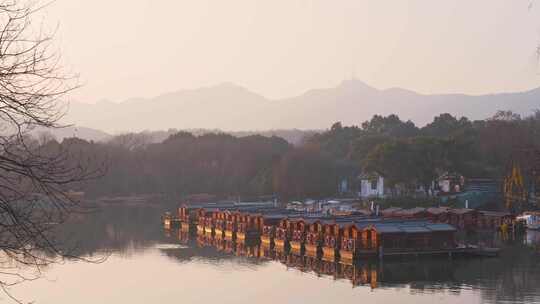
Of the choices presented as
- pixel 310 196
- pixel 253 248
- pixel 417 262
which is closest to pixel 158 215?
pixel 310 196

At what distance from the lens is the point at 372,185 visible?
242ft

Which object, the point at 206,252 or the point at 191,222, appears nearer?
the point at 206,252

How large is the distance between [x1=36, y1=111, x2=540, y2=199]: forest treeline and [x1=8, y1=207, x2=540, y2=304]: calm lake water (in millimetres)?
20399

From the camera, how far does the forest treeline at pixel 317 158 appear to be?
62656 millimetres

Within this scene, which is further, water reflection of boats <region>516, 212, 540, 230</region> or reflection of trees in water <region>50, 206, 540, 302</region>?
water reflection of boats <region>516, 212, 540, 230</region>

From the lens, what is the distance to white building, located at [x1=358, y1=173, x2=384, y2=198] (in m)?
68.8

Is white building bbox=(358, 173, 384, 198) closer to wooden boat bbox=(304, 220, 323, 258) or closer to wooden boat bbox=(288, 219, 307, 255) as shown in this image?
wooden boat bbox=(288, 219, 307, 255)

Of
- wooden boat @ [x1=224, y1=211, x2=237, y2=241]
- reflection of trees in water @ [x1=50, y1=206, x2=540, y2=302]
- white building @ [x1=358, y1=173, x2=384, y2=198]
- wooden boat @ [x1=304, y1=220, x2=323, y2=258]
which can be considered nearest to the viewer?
reflection of trees in water @ [x1=50, y1=206, x2=540, y2=302]

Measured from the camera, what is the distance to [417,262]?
115 ft

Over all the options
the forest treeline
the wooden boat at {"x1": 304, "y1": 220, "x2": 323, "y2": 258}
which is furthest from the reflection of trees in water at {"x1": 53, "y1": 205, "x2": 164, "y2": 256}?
the wooden boat at {"x1": 304, "y1": 220, "x2": 323, "y2": 258}

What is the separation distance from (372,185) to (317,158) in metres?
10.6

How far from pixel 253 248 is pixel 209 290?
46.4 ft

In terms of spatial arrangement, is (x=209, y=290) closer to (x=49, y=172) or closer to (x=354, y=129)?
(x=49, y=172)

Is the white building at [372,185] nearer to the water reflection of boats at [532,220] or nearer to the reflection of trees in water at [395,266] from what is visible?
the water reflection of boats at [532,220]
